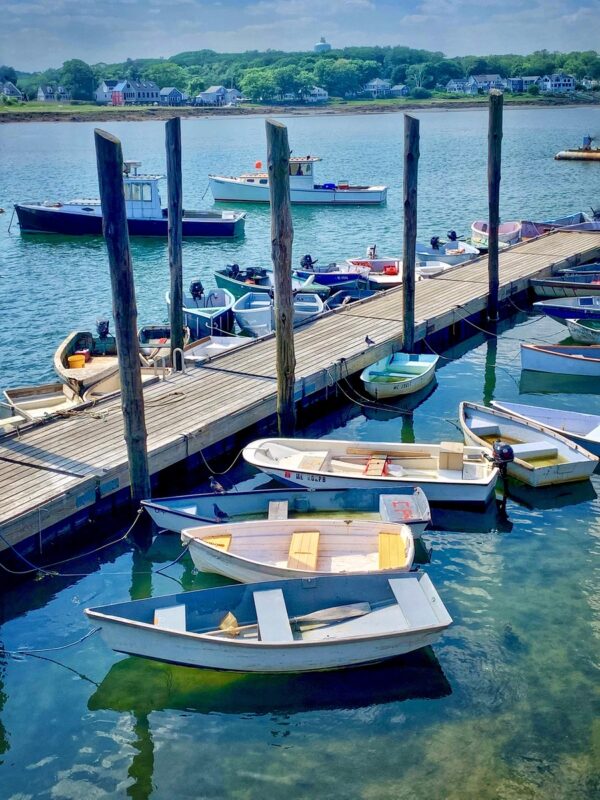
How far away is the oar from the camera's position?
455 inches

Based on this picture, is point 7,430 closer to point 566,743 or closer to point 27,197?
point 566,743

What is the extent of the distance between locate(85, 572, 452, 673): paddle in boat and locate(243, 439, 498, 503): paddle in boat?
3.39m

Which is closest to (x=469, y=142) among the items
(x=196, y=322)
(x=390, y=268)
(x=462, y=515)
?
(x=390, y=268)

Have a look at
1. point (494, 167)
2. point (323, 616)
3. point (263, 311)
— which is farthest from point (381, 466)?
point (494, 167)

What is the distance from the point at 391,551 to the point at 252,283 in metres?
17.4

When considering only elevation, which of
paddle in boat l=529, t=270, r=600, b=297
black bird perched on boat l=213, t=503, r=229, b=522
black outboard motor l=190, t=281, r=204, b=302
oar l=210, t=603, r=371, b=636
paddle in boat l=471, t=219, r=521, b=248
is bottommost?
oar l=210, t=603, r=371, b=636

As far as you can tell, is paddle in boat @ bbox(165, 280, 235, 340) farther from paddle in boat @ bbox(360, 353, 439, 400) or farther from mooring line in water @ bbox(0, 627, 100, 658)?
mooring line in water @ bbox(0, 627, 100, 658)

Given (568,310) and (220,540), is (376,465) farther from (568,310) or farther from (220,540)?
(568,310)

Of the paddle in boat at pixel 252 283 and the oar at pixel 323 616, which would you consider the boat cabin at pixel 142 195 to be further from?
the oar at pixel 323 616

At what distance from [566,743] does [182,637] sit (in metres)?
4.74

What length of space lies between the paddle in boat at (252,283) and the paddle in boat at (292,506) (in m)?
13.6

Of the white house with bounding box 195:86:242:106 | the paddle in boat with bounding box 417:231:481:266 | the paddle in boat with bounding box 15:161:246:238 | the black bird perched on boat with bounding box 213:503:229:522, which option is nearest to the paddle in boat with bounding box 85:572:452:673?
the black bird perched on boat with bounding box 213:503:229:522

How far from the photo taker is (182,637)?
10.8 meters

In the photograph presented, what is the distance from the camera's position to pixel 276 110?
190m
